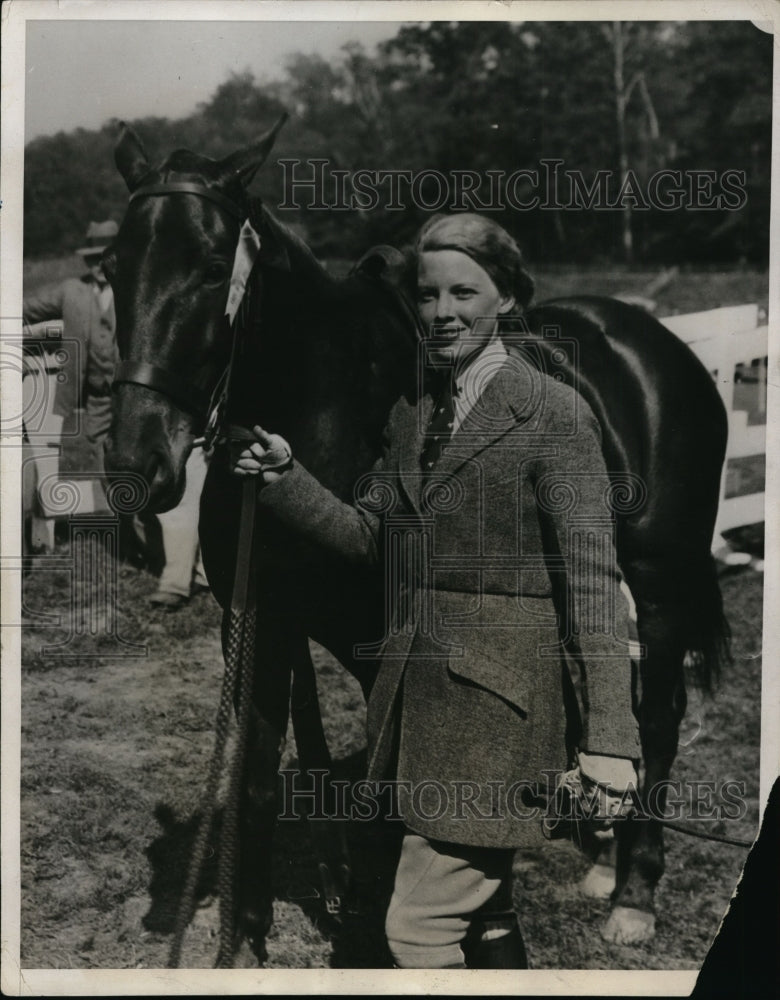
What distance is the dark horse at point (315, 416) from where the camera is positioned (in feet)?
9.56

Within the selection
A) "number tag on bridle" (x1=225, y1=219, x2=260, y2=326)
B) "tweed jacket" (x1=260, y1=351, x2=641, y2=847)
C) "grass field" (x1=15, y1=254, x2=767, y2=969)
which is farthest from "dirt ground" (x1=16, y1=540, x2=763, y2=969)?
"number tag on bridle" (x1=225, y1=219, x2=260, y2=326)

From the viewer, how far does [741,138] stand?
3.19 m

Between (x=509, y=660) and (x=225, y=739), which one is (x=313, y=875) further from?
Result: (x=509, y=660)

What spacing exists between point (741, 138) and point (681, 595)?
134 cm

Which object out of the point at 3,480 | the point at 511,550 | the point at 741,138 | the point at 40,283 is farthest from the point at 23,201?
the point at 741,138

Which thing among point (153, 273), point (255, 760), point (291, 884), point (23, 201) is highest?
point (23, 201)

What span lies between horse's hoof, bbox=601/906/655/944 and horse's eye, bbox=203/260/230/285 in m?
2.13

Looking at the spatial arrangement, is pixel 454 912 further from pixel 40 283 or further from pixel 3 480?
pixel 40 283

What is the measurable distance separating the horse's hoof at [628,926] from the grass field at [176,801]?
0.03 m

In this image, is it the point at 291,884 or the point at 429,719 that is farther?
the point at 291,884

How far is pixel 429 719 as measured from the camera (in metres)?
2.77

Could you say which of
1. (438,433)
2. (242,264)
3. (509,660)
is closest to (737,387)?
(438,433)

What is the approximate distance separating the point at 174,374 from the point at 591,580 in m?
1.21

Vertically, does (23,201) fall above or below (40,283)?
above
